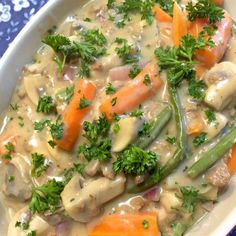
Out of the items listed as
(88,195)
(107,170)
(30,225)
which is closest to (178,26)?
(107,170)

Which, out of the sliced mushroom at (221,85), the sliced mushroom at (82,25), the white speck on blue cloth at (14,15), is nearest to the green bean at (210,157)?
the sliced mushroom at (221,85)

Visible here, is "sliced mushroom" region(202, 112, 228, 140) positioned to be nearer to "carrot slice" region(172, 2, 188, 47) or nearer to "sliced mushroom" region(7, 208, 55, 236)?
"carrot slice" region(172, 2, 188, 47)

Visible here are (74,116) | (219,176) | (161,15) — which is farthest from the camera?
(161,15)

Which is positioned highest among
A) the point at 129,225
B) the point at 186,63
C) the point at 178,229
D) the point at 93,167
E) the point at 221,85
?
the point at 186,63

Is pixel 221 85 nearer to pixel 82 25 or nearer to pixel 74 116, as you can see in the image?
pixel 74 116

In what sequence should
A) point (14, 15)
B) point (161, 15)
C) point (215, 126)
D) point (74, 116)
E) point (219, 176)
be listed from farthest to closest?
1. point (14, 15)
2. point (161, 15)
3. point (74, 116)
4. point (215, 126)
5. point (219, 176)

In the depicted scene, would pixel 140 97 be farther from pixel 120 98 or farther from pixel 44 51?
pixel 44 51

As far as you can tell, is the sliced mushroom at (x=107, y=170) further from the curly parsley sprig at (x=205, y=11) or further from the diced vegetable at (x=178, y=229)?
the curly parsley sprig at (x=205, y=11)
